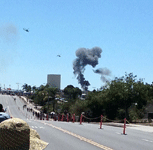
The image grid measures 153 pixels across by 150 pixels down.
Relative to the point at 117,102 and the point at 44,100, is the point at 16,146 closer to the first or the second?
the point at 117,102

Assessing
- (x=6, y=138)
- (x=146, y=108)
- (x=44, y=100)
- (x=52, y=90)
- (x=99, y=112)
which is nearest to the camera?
(x=6, y=138)

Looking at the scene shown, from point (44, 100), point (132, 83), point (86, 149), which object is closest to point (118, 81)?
point (132, 83)

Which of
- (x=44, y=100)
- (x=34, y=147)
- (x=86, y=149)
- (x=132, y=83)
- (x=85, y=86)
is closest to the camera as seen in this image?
(x=34, y=147)

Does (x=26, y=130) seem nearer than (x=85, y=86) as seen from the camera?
Yes

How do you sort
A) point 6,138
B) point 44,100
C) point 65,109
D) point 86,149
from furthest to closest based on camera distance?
point 44,100
point 65,109
point 86,149
point 6,138

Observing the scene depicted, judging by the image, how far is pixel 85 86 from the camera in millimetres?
182000

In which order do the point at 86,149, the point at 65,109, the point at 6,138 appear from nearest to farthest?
the point at 6,138, the point at 86,149, the point at 65,109

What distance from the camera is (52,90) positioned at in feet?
430

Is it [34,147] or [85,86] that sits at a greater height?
[85,86]

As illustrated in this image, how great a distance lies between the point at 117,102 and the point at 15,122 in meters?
33.9

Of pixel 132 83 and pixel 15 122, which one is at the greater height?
pixel 132 83

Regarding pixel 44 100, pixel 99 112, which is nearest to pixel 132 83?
pixel 99 112

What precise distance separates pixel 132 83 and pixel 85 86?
5595 inches

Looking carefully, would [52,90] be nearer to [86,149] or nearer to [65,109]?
[65,109]
